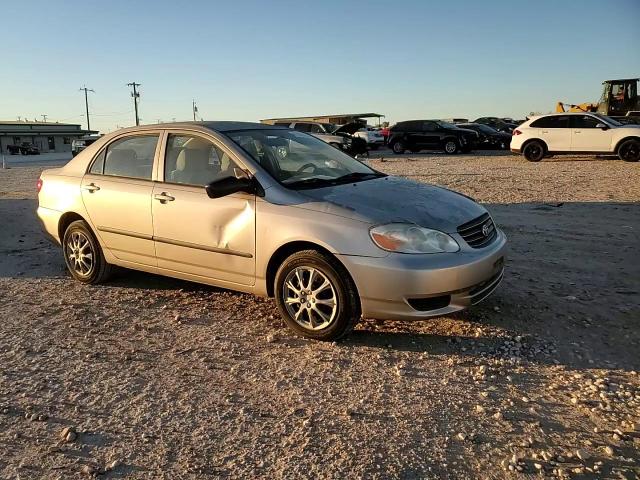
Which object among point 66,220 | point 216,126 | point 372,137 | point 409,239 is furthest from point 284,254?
point 372,137

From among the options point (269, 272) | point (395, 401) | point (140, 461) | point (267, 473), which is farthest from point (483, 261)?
point (140, 461)

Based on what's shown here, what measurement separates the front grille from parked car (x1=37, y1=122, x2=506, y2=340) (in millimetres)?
11

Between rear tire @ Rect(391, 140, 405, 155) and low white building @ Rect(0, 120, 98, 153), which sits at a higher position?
low white building @ Rect(0, 120, 98, 153)

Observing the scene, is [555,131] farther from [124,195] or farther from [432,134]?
[124,195]

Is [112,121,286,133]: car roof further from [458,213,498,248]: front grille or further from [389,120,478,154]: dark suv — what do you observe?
[389,120,478,154]: dark suv

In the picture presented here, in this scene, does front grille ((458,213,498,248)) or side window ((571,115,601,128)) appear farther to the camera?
side window ((571,115,601,128))

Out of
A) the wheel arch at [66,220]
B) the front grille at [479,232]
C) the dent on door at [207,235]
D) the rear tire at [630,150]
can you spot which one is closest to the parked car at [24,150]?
the rear tire at [630,150]

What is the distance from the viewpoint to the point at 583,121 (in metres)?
17.5

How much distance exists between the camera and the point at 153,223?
15.5 ft

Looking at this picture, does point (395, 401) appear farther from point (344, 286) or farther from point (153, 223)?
point (153, 223)

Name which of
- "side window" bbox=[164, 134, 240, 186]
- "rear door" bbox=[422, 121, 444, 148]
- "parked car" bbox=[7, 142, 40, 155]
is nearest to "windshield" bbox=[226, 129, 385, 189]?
"side window" bbox=[164, 134, 240, 186]

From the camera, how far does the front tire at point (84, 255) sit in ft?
17.4

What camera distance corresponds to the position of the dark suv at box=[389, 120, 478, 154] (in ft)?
82.5

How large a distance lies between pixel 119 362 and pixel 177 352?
38 cm
